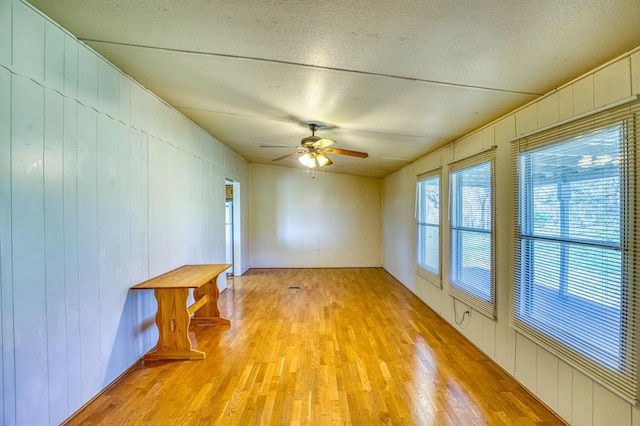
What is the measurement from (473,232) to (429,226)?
1.25m

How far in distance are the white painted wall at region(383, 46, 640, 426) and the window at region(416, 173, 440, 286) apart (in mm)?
194

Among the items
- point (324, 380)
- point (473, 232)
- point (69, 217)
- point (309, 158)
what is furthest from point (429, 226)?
point (69, 217)

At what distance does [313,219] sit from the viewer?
23.0 feet

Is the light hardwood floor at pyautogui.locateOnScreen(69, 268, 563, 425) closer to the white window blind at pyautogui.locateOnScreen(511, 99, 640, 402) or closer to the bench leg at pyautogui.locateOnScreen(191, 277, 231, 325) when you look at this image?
the bench leg at pyautogui.locateOnScreen(191, 277, 231, 325)

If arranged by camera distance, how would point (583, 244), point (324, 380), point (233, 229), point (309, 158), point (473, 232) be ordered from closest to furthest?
point (583, 244) < point (324, 380) < point (473, 232) < point (309, 158) < point (233, 229)

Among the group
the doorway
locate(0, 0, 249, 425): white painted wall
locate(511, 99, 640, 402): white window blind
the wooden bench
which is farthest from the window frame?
the doorway

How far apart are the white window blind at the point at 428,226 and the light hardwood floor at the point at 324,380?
72 cm

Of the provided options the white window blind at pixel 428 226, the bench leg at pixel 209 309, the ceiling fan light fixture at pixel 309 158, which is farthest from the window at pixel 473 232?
the bench leg at pixel 209 309

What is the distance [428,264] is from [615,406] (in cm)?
274

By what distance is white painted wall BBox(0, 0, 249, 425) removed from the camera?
1.45 meters

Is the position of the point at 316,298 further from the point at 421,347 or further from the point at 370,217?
the point at 370,217

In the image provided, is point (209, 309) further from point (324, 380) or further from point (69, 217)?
point (69, 217)

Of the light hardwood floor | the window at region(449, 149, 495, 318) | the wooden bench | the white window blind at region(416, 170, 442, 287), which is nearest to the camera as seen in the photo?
the light hardwood floor

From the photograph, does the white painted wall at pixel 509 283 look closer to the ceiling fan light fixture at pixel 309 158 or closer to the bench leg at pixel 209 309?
the ceiling fan light fixture at pixel 309 158
